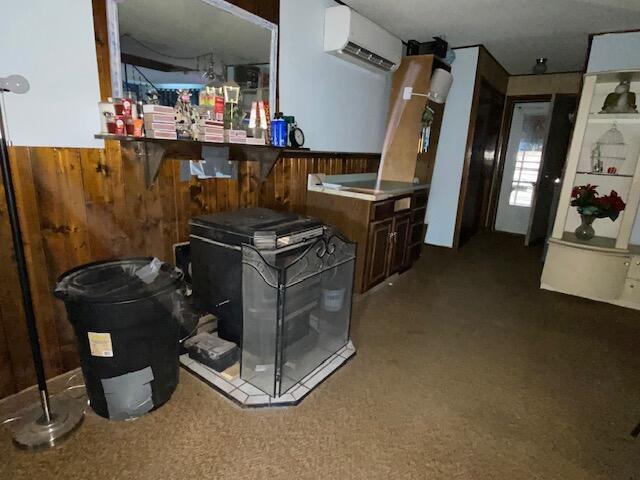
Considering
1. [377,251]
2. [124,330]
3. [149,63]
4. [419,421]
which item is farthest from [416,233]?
[124,330]

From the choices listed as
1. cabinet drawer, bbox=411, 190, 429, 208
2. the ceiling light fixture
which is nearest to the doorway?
the ceiling light fixture

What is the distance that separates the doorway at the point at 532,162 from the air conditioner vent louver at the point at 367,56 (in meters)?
2.48

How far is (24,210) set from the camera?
1.47 meters

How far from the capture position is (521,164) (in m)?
5.12

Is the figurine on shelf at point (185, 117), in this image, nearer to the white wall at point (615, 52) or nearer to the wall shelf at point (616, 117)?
the wall shelf at point (616, 117)

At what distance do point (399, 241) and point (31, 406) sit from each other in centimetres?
270

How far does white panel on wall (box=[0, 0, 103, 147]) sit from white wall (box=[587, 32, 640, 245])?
3929 millimetres

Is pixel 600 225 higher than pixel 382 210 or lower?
lower

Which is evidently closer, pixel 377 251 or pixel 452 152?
pixel 377 251

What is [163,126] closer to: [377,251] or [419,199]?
[377,251]

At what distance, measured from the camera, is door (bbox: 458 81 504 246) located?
4234mm

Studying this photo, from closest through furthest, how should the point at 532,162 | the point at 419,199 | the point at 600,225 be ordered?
the point at 600,225 → the point at 419,199 → the point at 532,162

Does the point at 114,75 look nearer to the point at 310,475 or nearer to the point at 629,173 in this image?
the point at 310,475

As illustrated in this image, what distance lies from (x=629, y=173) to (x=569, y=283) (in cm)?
111
